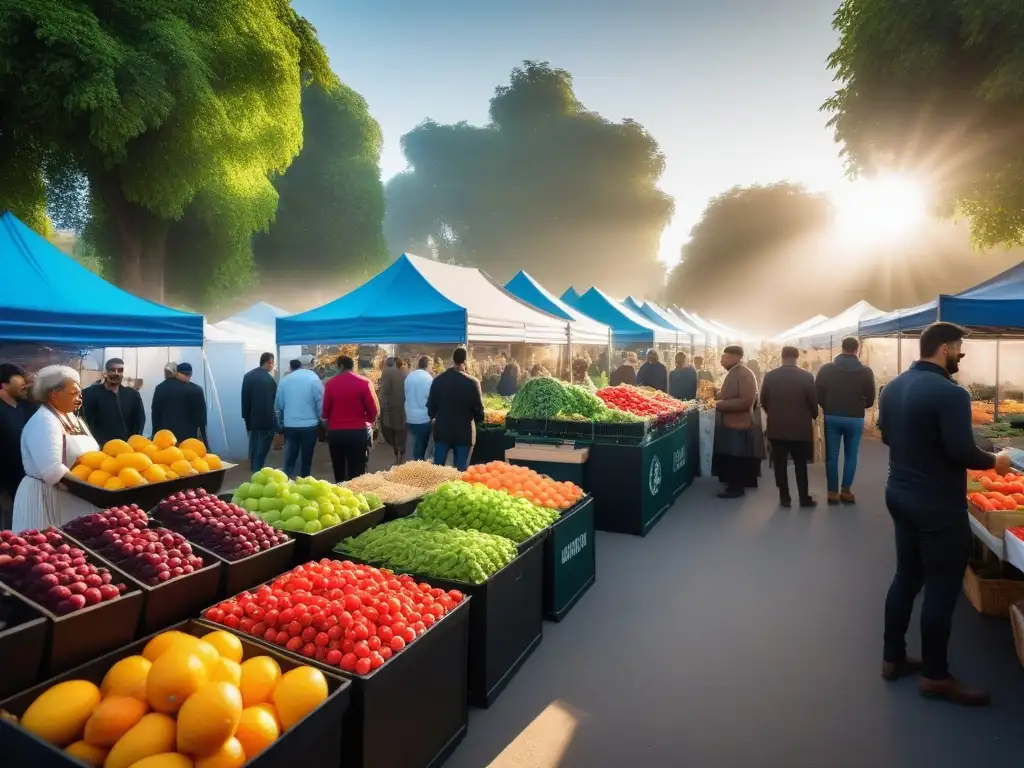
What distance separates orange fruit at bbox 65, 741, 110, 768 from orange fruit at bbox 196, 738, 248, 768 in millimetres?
329

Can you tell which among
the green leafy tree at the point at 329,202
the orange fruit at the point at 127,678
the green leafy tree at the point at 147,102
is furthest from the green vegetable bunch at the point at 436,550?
the green leafy tree at the point at 329,202

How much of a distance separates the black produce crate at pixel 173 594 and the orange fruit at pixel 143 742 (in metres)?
0.81

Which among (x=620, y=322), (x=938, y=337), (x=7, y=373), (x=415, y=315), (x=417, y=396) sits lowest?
(x=417, y=396)

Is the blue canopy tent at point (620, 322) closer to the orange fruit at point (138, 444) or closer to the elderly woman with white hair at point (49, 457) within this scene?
the orange fruit at point (138, 444)

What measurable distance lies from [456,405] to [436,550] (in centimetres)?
398

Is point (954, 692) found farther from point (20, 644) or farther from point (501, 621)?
point (20, 644)

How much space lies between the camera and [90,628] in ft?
8.05

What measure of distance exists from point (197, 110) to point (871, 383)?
15.0 meters

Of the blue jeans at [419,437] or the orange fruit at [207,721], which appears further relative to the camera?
the blue jeans at [419,437]

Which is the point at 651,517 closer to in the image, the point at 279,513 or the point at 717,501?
the point at 717,501

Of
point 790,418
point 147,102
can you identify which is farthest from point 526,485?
point 147,102

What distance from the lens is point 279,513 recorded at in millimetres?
3914

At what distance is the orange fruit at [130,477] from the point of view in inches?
159

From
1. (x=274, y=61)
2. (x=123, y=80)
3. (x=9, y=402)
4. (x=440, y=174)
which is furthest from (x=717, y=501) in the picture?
(x=440, y=174)
